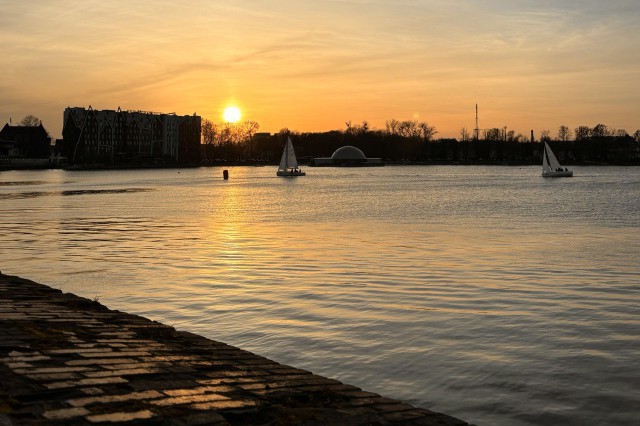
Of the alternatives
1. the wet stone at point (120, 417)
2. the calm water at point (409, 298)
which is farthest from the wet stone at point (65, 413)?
the calm water at point (409, 298)

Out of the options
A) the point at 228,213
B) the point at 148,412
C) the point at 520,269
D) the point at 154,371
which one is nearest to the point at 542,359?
the point at 154,371

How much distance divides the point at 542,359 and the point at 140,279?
528 inches

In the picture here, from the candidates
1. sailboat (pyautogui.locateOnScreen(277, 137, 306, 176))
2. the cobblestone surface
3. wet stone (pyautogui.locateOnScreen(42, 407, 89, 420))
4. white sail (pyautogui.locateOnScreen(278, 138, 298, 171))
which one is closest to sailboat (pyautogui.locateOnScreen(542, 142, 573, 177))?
sailboat (pyautogui.locateOnScreen(277, 137, 306, 176))

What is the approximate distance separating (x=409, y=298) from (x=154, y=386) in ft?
38.5

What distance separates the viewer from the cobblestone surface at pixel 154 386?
7562 millimetres

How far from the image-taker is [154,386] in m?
8.65

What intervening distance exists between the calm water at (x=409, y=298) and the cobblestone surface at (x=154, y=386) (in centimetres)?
218

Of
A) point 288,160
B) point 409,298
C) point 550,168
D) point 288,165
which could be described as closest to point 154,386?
point 409,298

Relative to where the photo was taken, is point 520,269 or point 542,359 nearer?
point 542,359

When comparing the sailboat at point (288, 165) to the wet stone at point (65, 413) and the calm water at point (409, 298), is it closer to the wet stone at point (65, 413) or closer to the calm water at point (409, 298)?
the calm water at point (409, 298)

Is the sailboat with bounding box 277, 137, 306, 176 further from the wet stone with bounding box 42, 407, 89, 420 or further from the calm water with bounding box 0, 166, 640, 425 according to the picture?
the wet stone with bounding box 42, 407, 89, 420

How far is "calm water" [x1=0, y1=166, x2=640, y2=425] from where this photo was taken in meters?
11.8

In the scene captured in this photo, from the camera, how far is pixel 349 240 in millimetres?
36625

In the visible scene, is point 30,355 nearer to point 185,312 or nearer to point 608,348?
point 185,312
